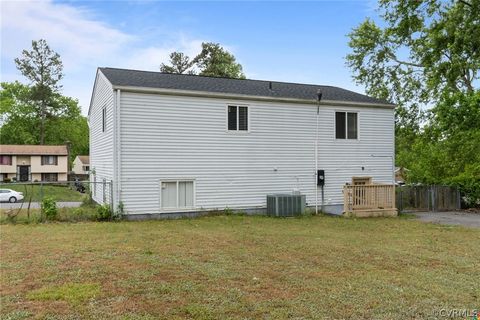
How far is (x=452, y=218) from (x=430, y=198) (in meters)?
3.33

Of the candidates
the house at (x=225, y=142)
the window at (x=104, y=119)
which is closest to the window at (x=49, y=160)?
the house at (x=225, y=142)

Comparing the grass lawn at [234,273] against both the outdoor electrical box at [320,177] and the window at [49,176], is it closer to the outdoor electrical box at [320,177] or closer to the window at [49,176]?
the outdoor electrical box at [320,177]

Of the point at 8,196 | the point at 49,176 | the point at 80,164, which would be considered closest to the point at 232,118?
the point at 8,196

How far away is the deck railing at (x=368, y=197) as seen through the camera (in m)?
14.8

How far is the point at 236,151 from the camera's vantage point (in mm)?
14586

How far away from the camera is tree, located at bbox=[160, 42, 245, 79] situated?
37.6m

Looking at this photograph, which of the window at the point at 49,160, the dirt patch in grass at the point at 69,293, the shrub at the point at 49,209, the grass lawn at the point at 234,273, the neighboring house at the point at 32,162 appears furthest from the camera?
the window at the point at 49,160

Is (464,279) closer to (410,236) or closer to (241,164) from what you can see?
(410,236)

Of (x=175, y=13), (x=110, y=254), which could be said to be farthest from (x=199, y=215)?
(x=175, y=13)

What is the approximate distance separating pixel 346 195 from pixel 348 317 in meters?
10.8

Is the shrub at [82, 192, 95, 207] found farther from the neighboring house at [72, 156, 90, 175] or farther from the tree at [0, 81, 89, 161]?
the neighboring house at [72, 156, 90, 175]

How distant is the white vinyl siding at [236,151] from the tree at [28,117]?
40232mm

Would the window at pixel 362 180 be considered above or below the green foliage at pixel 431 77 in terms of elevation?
below

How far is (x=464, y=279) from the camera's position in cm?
580
